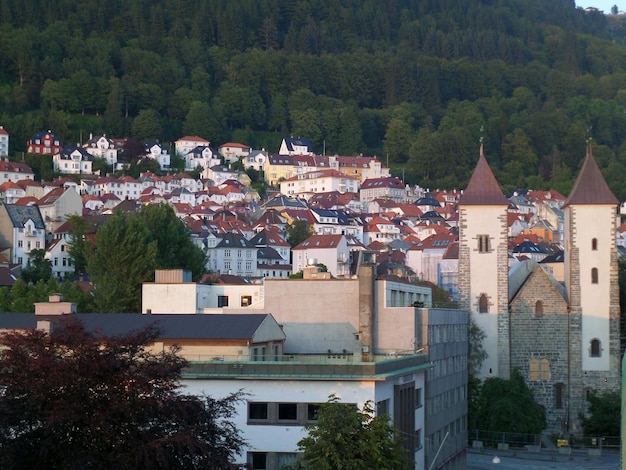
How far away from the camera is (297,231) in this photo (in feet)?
492

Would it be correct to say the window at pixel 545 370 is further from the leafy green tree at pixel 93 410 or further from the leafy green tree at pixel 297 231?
the leafy green tree at pixel 297 231

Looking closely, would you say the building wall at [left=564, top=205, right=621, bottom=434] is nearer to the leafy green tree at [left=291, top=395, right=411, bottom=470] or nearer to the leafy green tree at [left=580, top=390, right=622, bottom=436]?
the leafy green tree at [left=580, top=390, right=622, bottom=436]

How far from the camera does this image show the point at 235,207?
167125mm

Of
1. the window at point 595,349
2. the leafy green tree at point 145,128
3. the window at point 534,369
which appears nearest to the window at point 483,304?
the window at point 534,369

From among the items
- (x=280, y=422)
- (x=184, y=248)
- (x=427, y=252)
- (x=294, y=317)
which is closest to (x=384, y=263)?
(x=427, y=252)

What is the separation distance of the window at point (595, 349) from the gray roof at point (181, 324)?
29471mm

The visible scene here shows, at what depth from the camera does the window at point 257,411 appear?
37.6 m

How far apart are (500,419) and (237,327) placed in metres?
24.4

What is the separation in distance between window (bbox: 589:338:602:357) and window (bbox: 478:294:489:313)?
16.7 feet

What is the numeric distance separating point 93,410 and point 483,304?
42754 mm

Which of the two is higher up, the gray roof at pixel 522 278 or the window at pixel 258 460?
the gray roof at pixel 522 278

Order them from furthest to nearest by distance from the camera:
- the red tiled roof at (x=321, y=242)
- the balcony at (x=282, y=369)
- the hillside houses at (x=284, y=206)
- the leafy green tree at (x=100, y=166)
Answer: the leafy green tree at (x=100, y=166) < the hillside houses at (x=284, y=206) < the red tiled roof at (x=321, y=242) < the balcony at (x=282, y=369)

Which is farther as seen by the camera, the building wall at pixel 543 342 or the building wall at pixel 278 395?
the building wall at pixel 543 342

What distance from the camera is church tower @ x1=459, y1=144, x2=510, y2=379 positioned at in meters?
68.4
